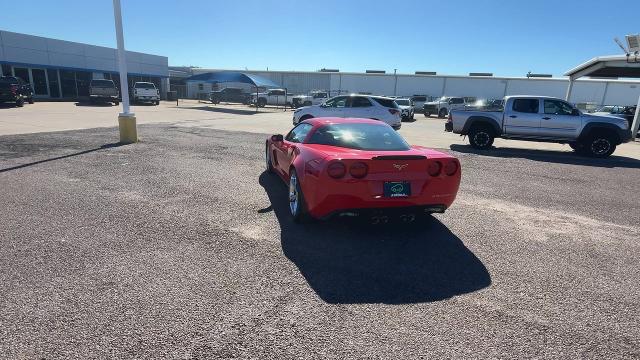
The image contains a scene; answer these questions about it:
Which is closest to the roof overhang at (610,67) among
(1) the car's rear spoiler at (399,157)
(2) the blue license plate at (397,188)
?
(1) the car's rear spoiler at (399,157)

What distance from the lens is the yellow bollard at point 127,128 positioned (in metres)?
10.9

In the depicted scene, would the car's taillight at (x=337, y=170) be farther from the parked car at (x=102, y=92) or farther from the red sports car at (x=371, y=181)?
the parked car at (x=102, y=92)

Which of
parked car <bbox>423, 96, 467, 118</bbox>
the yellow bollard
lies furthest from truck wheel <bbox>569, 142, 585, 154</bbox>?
parked car <bbox>423, 96, 467, 118</bbox>

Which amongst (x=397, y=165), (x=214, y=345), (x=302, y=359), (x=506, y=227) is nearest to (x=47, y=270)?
(x=214, y=345)

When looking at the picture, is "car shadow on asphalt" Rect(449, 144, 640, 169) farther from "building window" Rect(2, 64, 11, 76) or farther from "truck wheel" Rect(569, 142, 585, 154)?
"building window" Rect(2, 64, 11, 76)

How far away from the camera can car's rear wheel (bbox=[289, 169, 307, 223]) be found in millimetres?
4462

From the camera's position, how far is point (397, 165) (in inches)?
159

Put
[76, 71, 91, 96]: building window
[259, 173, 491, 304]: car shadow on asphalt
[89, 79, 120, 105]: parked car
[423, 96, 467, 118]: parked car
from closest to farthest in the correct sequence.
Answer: [259, 173, 491, 304]: car shadow on asphalt < [89, 79, 120, 105]: parked car < [423, 96, 467, 118]: parked car < [76, 71, 91, 96]: building window

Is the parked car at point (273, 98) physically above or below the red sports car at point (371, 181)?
above

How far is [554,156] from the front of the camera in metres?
11.4

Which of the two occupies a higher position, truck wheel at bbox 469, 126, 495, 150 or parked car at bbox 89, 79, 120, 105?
parked car at bbox 89, 79, 120, 105

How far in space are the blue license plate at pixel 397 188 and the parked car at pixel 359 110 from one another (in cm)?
1258

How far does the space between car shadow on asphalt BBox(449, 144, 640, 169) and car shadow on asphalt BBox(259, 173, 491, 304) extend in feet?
25.0

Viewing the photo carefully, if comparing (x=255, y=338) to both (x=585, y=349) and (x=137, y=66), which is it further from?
(x=137, y=66)
